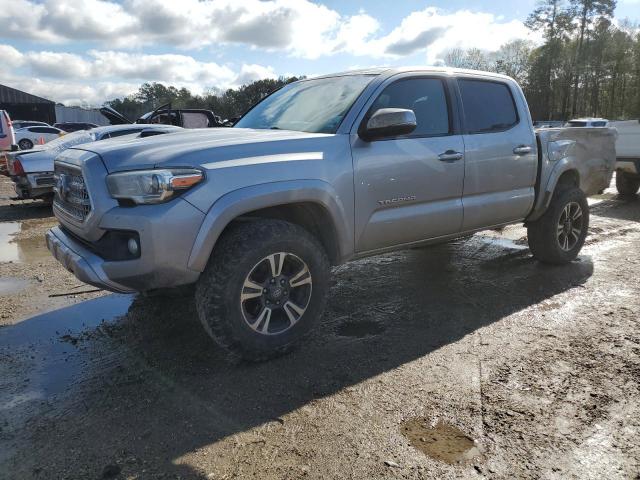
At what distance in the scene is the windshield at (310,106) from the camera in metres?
3.75

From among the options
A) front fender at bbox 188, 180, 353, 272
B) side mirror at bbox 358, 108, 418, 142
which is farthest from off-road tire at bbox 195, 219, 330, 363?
side mirror at bbox 358, 108, 418, 142

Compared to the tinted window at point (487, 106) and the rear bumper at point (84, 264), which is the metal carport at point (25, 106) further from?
the tinted window at point (487, 106)

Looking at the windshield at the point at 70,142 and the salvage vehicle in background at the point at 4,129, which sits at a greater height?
the salvage vehicle in background at the point at 4,129

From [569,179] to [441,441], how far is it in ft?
13.6

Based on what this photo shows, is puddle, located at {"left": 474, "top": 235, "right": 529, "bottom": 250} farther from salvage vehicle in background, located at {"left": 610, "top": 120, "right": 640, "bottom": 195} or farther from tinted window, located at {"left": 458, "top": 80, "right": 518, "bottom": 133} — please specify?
salvage vehicle in background, located at {"left": 610, "top": 120, "right": 640, "bottom": 195}

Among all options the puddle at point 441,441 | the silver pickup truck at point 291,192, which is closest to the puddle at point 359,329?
the silver pickup truck at point 291,192

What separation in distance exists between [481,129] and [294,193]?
7.17ft

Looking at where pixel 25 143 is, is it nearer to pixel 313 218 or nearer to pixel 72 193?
pixel 72 193

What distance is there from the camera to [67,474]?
2248 millimetres

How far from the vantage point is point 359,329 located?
12.8 ft

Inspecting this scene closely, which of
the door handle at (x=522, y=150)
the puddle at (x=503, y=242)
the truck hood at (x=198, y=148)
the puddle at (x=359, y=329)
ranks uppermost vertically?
the truck hood at (x=198, y=148)

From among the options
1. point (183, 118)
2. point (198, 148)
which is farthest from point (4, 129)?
point (198, 148)

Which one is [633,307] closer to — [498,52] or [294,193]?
[294,193]

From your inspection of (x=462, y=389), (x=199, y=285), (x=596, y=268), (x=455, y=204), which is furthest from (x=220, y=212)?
(x=596, y=268)
